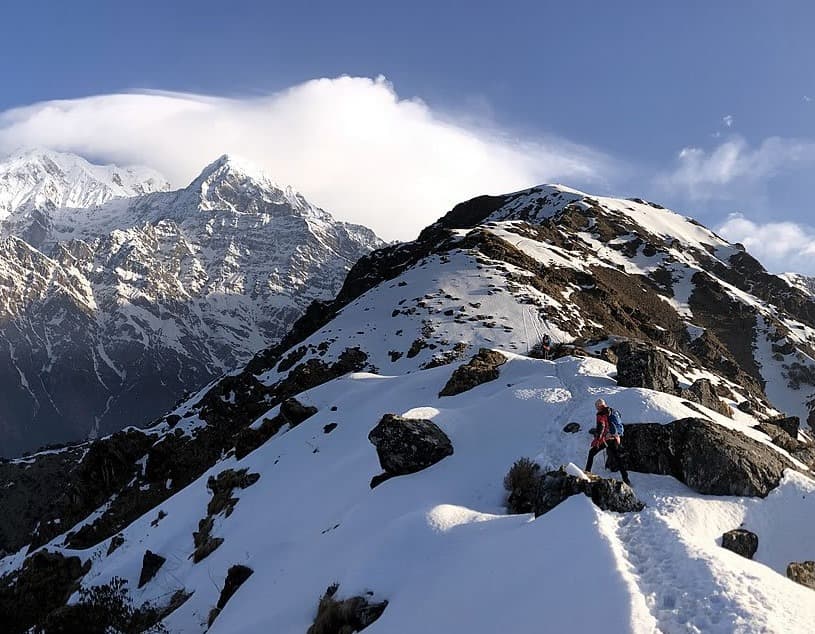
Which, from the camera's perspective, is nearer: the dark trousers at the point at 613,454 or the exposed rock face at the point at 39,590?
the dark trousers at the point at 613,454

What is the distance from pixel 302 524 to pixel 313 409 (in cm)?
1331

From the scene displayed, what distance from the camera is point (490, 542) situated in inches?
384

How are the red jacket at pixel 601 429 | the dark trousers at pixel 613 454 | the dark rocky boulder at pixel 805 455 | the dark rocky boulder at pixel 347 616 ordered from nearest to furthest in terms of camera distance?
the dark rocky boulder at pixel 347 616 < the dark trousers at pixel 613 454 < the red jacket at pixel 601 429 < the dark rocky boulder at pixel 805 455

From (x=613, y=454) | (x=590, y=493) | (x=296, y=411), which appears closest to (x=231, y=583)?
(x=590, y=493)

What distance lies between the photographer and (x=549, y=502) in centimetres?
1108

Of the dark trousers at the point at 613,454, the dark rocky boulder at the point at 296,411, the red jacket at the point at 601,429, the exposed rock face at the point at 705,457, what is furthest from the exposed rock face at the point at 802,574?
A: the dark rocky boulder at the point at 296,411

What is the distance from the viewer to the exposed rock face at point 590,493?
10719 millimetres

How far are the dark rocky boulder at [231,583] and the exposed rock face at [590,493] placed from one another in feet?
24.7

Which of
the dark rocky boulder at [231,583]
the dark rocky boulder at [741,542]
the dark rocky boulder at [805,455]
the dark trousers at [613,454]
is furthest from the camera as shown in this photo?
the dark rocky boulder at [805,455]

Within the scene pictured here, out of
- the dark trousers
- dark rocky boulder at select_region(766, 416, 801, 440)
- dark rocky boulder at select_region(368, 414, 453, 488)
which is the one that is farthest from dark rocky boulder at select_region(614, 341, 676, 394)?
dark rocky boulder at select_region(368, 414, 453, 488)

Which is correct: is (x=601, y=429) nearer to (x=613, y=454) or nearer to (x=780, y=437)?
(x=613, y=454)

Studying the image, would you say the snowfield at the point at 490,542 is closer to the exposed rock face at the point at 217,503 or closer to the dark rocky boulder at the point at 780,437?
the exposed rock face at the point at 217,503

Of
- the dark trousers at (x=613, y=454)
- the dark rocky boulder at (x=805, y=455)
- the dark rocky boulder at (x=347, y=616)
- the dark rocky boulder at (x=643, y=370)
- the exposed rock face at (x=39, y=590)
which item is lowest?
the exposed rock face at (x=39, y=590)

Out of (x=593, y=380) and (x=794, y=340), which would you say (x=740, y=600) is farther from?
(x=794, y=340)
